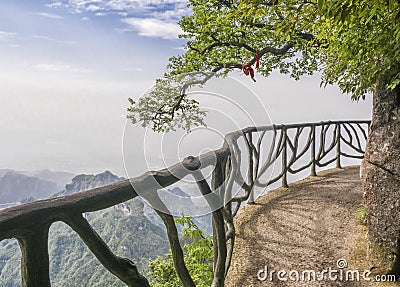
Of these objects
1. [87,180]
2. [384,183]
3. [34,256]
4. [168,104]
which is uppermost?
[87,180]

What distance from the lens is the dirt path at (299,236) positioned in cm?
373

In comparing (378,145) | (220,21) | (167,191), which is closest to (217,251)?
(167,191)

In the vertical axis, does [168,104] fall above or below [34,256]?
above

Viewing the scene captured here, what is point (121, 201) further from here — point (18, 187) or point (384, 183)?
point (18, 187)

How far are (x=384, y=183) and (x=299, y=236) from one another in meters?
1.21

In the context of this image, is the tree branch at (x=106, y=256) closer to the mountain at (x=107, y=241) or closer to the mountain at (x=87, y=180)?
the mountain at (x=107, y=241)

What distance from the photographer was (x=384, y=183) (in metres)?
3.79

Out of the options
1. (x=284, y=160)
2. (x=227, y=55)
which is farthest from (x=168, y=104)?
(x=284, y=160)

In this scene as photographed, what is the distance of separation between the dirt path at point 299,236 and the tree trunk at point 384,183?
0.26 meters

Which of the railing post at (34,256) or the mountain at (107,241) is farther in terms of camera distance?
the mountain at (107,241)

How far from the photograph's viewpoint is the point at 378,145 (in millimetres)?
3971

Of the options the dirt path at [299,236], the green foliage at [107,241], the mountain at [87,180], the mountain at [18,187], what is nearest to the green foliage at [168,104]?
the dirt path at [299,236]

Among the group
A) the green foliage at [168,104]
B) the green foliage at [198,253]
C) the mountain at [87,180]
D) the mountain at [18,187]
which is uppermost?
the mountain at [18,187]

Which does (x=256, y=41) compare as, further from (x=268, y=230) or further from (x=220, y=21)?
(x=268, y=230)
